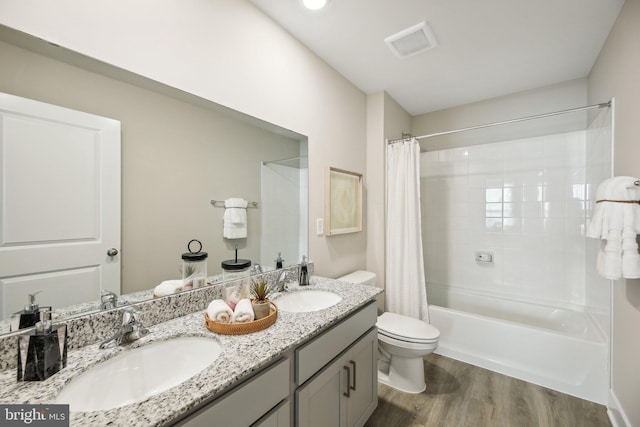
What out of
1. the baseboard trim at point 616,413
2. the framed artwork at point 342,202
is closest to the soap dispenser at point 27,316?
the framed artwork at point 342,202

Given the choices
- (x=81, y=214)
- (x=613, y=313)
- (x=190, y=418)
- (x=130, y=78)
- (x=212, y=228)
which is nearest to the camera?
(x=190, y=418)

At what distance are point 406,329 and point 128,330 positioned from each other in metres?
1.71

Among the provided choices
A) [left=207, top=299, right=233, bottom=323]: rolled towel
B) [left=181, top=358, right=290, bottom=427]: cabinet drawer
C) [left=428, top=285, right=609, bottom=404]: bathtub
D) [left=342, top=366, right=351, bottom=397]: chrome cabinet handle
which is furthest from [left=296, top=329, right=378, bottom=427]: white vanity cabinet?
[left=428, top=285, right=609, bottom=404]: bathtub

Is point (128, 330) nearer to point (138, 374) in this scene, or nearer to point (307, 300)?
point (138, 374)

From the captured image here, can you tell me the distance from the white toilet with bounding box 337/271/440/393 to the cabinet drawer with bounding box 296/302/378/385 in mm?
485

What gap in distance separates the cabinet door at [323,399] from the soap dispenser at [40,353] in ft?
2.50

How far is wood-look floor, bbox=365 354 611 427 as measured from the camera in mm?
1627

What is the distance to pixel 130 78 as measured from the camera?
105cm

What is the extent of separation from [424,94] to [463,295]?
2143 mm

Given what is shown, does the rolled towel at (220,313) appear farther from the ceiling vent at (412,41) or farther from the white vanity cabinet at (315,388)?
the ceiling vent at (412,41)

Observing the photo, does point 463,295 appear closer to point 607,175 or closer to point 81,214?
point 607,175

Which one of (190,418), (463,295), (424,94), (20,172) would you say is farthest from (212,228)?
(463,295)

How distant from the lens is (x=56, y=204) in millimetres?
873

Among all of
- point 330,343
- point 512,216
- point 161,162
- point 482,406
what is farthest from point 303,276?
point 512,216
